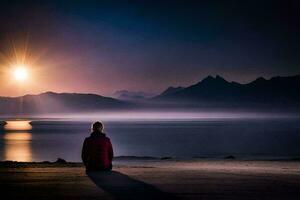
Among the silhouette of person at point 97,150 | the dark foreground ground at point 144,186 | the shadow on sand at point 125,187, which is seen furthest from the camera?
the silhouette of person at point 97,150

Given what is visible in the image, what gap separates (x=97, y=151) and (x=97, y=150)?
3 cm

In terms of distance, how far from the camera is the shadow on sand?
10.1 m

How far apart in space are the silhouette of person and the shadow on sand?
1.71 ft

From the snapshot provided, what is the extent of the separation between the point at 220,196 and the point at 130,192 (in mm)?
1801

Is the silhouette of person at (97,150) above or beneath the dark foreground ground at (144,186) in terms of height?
above

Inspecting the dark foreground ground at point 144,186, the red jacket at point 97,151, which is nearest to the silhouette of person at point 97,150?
the red jacket at point 97,151

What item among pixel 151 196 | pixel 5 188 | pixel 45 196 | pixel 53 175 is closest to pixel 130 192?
pixel 151 196

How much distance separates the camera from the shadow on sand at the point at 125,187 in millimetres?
10125

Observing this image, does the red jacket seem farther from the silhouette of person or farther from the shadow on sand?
the shadow on sand

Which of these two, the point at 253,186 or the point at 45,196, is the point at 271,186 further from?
the point at 45,196

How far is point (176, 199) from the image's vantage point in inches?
386

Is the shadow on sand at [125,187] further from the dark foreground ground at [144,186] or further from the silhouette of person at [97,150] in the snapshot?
the silhouette of person at [97,150]

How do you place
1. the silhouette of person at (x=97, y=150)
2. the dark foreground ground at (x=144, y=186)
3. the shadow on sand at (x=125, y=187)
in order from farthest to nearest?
the silhouette of person at (x=97, y=150) < the dark foreground ground at (x=144, y=186) < the shadow on sand at (x=125, y=187)

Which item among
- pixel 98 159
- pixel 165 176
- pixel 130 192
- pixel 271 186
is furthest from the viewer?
pixel 98 159
